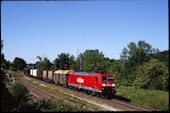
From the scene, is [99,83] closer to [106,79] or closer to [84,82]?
[106,79]

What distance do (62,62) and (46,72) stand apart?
55.2ft

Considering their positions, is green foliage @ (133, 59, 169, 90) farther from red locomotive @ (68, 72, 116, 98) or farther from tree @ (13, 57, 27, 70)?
tree @ (13, 57, 27, 70)

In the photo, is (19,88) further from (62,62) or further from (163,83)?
(62,62)

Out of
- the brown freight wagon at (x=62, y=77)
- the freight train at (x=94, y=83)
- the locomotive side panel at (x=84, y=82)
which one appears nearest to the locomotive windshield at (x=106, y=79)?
the freight train at (x=94, y=83)

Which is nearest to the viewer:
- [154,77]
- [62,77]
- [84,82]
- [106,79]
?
[106,79]

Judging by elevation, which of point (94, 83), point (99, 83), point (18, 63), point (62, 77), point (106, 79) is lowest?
point (62, 77)

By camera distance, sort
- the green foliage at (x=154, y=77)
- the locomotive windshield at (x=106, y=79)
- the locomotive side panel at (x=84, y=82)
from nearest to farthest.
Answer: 1. the locomotive windshield at (x=106, y=79)
2. the locomotive side panel at (x=84, y=82)
3. the green foliage at (x=154, y=77)

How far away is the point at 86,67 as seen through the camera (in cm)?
4972

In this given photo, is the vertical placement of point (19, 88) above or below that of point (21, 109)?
above

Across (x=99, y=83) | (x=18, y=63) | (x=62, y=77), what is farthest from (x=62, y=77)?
(x=18, y=63)

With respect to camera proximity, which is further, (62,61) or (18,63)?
(18,63)

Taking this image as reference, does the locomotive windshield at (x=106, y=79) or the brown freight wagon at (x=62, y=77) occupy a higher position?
the locomotive windshield at (x=106, y=79)

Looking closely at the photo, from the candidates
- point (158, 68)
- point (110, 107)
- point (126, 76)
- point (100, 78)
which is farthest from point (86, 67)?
point (110, 107)

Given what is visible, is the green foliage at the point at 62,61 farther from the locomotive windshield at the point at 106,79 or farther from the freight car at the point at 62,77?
the locomotive windshield at the point at 106,79
